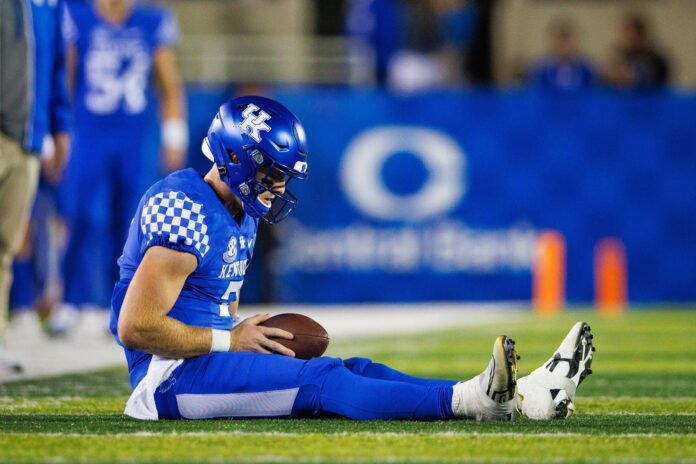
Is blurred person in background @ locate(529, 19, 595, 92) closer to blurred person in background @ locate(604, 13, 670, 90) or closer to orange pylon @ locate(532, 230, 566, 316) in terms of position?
blurred person in background @ locate(604, 13, 670, 90)

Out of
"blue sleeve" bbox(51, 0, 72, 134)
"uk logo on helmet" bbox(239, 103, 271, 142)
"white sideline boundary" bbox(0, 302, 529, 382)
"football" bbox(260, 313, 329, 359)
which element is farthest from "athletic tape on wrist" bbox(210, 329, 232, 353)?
"blue sleeve" bbox(51, 0, 72, 134)

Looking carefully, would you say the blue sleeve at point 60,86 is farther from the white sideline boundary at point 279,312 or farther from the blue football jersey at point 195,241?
the blue football jersey at point 195,241

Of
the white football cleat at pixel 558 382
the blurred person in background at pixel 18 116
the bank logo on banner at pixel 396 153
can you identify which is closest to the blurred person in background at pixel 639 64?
the bank logo on banner at pixel 396 153

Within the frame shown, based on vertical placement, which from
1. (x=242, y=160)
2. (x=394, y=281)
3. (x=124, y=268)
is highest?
(x=242, y=160)

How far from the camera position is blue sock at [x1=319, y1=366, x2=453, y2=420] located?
13.4 feet

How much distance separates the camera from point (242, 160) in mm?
4168

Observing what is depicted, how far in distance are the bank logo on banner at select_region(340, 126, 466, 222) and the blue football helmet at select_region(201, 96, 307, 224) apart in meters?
8.01

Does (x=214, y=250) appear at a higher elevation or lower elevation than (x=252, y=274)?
higher

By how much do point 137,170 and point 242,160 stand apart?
4.19 m

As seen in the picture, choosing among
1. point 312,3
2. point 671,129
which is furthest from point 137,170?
point 312,3

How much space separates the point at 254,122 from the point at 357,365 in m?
0.82

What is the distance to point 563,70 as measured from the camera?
1279 cm

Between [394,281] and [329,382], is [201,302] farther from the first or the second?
[394,281]

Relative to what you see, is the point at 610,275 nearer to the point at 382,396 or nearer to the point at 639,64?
the point at 639,64
